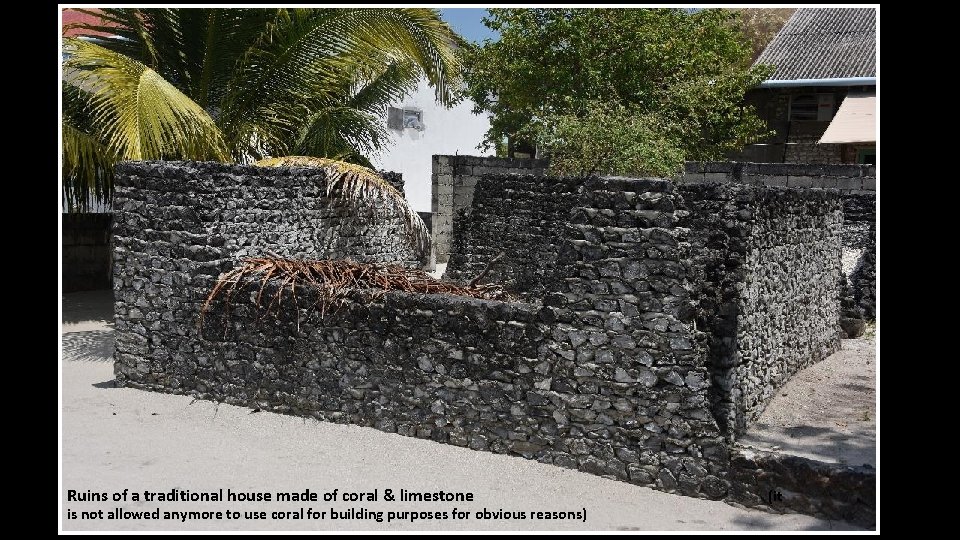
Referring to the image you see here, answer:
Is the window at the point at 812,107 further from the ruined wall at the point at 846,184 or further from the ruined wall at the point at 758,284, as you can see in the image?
the ruined wall at the point at 758,284

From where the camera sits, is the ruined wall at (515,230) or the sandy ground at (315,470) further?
the ruined wall at (515,230)

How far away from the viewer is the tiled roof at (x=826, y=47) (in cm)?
2211

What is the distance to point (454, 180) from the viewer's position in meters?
18.3

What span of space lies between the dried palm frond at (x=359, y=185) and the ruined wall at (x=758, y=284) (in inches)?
169

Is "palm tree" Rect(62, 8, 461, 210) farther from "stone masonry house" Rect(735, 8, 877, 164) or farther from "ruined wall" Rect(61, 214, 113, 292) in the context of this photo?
"stone masonry house" Rect(735, 8, 877, 164)

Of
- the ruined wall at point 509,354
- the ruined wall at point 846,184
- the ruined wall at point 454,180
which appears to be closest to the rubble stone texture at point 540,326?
the ruined wall at point 509,354

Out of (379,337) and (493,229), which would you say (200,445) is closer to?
(379,337)

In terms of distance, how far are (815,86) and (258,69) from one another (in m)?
15.0

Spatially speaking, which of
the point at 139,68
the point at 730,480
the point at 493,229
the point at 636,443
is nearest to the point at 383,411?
the point at 636,443

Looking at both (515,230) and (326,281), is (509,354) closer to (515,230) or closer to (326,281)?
(326,281)

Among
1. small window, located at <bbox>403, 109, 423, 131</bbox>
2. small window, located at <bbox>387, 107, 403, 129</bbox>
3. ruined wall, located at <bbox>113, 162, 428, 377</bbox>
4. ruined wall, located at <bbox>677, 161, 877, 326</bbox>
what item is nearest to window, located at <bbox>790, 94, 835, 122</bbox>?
ruined wall, located at <bbox>677, 161, 877, 326</bbox>

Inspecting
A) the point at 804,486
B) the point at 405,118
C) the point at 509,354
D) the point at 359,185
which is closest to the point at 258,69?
the point at 359,185

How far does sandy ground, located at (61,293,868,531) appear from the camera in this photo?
580 cm

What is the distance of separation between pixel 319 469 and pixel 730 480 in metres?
2.80
